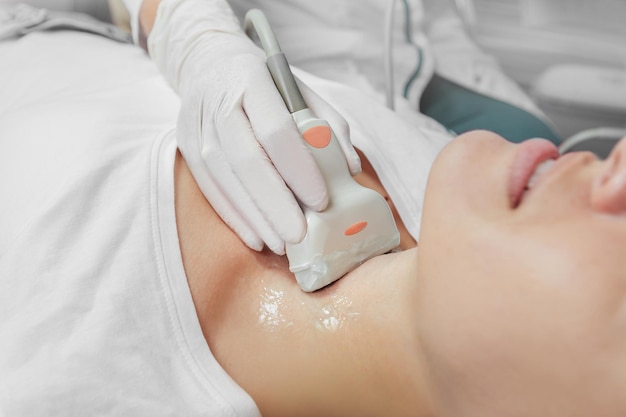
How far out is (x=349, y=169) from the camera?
0.87 m

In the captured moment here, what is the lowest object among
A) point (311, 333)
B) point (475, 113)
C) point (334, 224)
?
point (475, 113)

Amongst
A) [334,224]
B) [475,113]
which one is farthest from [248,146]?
[475,113]

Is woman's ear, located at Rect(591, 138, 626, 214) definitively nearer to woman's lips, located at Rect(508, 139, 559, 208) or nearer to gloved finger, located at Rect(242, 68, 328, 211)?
woman's lips, located at Rect(508, 139, 559, 208)

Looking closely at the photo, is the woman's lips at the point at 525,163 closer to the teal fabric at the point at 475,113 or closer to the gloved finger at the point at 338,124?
the gloved finger at the point at 338,124

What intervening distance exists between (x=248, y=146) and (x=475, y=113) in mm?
832

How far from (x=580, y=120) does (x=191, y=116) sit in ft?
4.64

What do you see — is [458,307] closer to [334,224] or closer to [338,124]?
[334,224]

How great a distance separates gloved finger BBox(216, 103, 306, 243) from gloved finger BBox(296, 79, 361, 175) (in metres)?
0.10

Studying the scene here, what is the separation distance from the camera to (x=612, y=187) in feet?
2.05

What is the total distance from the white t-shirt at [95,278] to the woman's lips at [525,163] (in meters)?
0.41

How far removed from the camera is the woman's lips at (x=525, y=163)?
69 cm

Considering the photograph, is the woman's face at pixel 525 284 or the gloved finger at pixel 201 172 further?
the gloved finger at pixel 201 172

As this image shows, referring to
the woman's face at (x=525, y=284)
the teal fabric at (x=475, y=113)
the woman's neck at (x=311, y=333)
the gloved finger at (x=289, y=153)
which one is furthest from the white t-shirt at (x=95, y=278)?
the teal fabric at (x=475, y=113)

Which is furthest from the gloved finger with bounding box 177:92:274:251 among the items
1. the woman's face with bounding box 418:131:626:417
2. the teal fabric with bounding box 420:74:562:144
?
the teal fabric with bounding box 420:74:562:144
